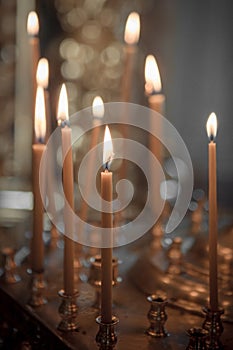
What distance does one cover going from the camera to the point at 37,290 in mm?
611

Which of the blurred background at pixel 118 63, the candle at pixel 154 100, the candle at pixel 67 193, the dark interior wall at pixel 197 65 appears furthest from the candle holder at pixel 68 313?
the dark interior wall at pixel 197 65

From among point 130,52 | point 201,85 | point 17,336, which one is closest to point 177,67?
A: point 201,85

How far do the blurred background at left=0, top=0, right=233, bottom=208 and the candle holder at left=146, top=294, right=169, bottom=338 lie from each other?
642mm

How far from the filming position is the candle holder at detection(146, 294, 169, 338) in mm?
521

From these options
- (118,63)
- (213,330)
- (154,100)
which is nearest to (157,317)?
(213,330)

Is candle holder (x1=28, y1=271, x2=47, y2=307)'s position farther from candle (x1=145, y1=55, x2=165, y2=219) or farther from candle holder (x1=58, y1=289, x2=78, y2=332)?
candle (x1=145, y1=55, x2=165, y2=219)

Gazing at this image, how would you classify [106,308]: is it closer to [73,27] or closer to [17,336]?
[17,336]

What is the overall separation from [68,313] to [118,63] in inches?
29.5

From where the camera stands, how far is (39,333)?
0.56 m

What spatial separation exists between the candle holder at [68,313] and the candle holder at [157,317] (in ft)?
0.22

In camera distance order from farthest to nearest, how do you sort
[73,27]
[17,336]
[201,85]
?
[201,85], [73,27], [17,336]

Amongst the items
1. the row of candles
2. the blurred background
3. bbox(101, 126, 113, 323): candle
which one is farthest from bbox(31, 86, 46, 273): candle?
the blurred background

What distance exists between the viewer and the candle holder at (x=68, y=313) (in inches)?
21.1

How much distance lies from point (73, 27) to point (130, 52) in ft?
1.74
